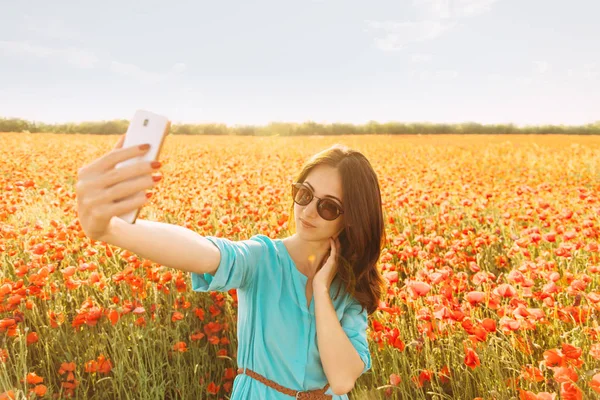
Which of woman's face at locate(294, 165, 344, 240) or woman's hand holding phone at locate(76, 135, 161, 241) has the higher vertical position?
woman's hand holding phone at locate(76, 135, 161, 241)

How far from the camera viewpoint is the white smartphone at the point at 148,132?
2.89 feet

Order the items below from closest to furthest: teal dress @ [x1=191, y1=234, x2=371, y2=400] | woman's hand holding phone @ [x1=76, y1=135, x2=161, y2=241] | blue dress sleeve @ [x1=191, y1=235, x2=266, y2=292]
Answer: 1. woman's hand holding phone @ [x1=76, y1=135, x2=161, y2=241]
2. blue dress sleeve @ [x1=191, y1=235, x2=266, y2=292]
3. teal dress @ [x1=191, y1=234, x2=371, y2=400]

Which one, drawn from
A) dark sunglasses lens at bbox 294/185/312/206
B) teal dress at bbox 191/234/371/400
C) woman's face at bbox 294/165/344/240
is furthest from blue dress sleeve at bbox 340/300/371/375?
dark sunglasses lens at bbox 294/185/312/206

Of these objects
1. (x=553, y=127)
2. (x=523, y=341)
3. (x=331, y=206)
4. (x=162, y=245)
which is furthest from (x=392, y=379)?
(x=553, y=127)

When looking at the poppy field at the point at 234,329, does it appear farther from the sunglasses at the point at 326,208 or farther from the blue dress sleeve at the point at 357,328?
the sunglasses at the point at 326,208

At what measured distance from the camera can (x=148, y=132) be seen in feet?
2.90

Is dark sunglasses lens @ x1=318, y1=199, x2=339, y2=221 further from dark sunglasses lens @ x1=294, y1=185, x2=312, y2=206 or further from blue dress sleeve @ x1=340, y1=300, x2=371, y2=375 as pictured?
blue dress sleeve @ x1=340, y1=300, x2=371, y2=375

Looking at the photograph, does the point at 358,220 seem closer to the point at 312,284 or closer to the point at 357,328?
the point at 312,284

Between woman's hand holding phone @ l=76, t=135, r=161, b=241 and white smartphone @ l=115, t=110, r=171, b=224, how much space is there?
0.01 meters

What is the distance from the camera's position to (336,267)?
1.71m

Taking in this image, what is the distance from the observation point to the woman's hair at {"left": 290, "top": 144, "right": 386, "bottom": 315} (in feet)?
5.53

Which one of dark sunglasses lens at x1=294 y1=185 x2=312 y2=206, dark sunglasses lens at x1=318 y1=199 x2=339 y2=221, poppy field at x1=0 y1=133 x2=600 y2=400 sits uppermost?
dark sunglasses lens at x1=294 y1=185 x2=312 y2=206

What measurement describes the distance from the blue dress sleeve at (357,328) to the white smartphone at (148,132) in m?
1.06

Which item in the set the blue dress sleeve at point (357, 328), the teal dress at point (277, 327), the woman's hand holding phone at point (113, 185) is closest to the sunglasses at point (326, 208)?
the teal dress at point (277, 327)
